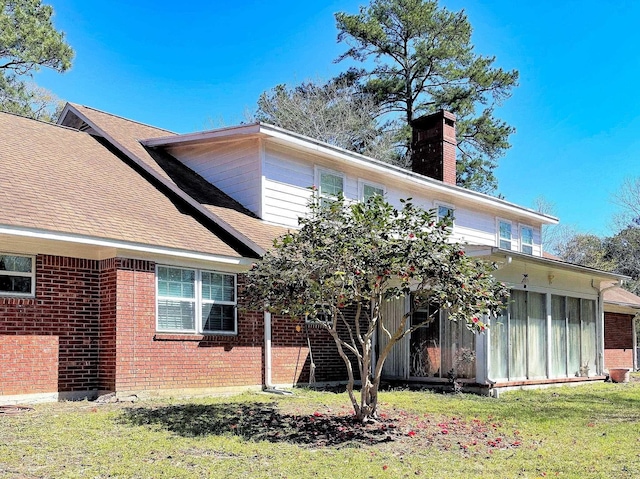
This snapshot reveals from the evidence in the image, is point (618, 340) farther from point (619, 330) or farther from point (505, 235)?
point (505, 235)

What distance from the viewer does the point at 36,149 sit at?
1289cm

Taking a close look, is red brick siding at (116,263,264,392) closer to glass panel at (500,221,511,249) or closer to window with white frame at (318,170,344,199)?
window with white frame at (318,170,344,199)

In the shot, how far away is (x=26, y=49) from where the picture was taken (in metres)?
26.7

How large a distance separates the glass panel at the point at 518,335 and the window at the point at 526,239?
8.12 metres

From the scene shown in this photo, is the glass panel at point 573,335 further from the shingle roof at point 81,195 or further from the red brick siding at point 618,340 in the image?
the shingle roof at point 81,195

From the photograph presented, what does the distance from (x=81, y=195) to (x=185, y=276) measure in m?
2.29

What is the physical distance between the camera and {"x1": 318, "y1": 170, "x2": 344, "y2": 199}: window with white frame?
15562mm

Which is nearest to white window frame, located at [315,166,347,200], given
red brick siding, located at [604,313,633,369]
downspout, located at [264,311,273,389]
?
downspout, located at [264,311,273,389]

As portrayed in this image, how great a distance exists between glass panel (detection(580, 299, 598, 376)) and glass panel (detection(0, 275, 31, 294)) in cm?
1309

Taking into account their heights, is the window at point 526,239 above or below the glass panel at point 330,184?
below

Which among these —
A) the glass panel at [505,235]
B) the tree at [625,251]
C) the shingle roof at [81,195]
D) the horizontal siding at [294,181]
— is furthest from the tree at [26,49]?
the tree at [625,251]

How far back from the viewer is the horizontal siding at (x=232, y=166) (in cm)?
1452

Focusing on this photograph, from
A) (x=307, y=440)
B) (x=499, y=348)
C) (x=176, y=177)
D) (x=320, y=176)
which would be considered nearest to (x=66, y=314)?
(x=307, y=440)

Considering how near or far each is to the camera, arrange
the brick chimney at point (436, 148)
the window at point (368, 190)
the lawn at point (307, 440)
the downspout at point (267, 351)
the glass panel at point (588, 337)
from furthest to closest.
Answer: the brick chimney at point (436, 148)
the glass panel at point (588, 337)
the window at point (368, 190)
the downspout at point (267, 351)
the lawn at point (307, 440)
